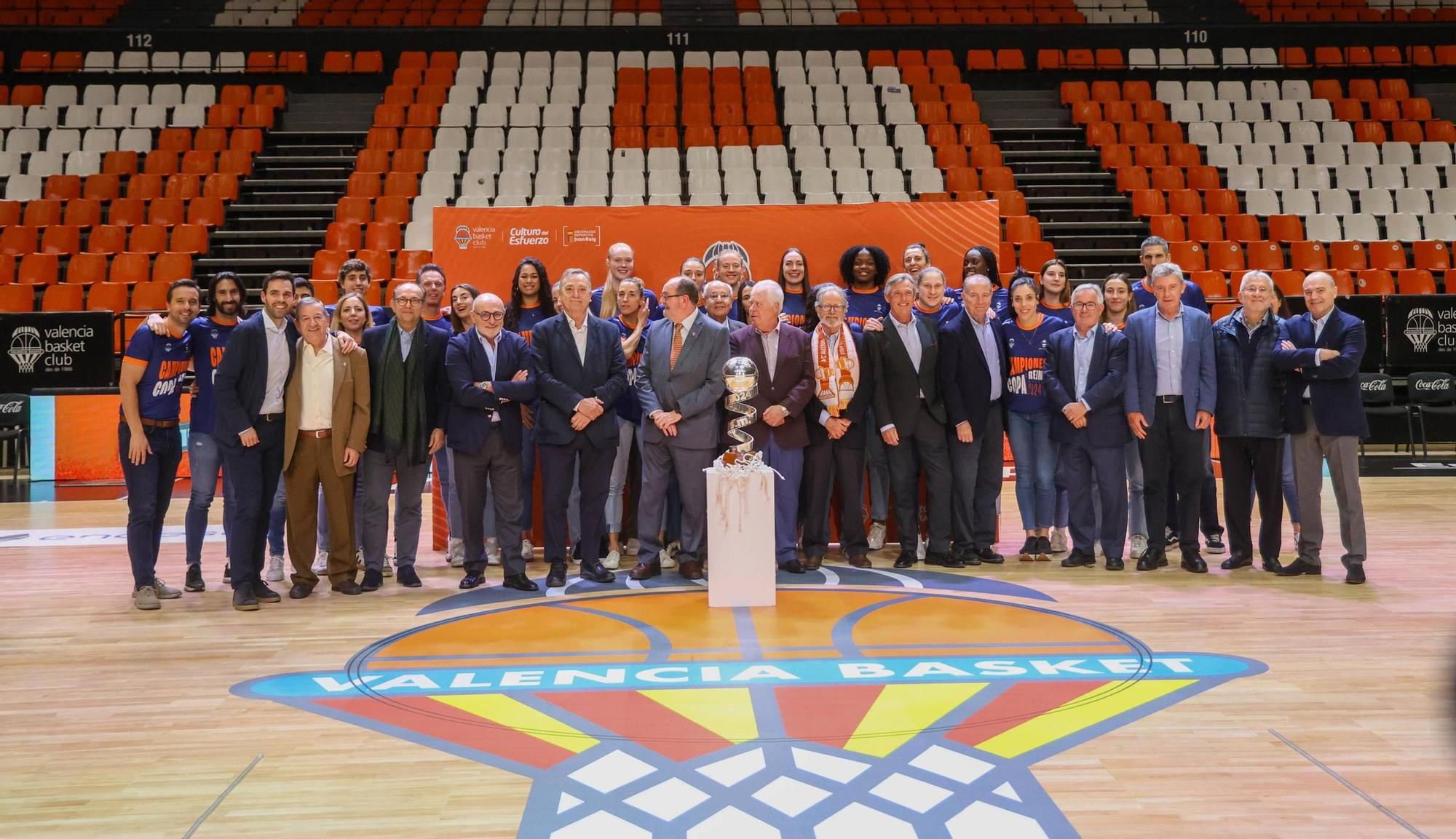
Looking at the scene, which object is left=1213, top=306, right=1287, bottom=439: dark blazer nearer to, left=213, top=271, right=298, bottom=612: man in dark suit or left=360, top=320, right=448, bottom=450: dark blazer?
left=360, top=320, right=448, bottom=450: dark blazer

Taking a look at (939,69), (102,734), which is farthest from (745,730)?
(939,69)

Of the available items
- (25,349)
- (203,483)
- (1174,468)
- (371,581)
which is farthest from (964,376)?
(25,349)

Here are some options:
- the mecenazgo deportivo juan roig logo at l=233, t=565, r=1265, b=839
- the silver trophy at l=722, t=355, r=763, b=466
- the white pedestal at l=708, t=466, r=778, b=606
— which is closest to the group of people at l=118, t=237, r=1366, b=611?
the silver trophy at l=722, t=355, r=763, b=466

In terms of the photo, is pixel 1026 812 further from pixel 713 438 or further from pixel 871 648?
pixel 713 438

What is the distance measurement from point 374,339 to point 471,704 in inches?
94.4

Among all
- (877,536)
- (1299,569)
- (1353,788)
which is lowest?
(1353,788)

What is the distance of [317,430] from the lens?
5.15m

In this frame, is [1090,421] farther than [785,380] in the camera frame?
Yes

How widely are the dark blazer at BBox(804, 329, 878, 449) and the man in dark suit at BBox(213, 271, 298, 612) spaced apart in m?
2.50

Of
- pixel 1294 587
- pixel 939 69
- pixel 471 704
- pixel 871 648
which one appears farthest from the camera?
pixel 939 69

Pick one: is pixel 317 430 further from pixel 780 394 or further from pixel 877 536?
pixel 877 536

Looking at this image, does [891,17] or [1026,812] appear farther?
[891,17]

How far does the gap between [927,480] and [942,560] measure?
429mm

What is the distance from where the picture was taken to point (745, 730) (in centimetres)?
326
